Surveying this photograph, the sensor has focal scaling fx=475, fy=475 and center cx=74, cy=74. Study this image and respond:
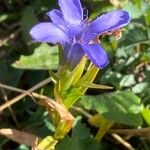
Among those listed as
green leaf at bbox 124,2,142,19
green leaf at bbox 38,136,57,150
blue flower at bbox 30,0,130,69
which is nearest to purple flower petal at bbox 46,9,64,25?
blue flower at bbox 30,0,130,69

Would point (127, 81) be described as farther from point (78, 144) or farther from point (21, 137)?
point (21, 137)

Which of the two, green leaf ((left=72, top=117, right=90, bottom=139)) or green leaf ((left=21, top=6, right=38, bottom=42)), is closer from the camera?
green leaf ((left=72, top=117, right=90, bottom=139))

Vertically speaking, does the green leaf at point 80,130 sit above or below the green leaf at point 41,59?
below

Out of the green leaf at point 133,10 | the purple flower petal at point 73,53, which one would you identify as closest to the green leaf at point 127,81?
the green leaf at point 133,10

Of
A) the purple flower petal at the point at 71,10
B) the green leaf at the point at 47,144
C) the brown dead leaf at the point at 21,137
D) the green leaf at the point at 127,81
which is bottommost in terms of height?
the green leaf at the point at 127,81

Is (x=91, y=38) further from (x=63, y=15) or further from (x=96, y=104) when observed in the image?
(x=96, y=104)

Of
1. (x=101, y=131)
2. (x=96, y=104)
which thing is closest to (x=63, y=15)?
(x=96, y=104)

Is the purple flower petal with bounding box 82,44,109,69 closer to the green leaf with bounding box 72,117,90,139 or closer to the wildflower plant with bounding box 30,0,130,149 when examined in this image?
the wildflower plant with bounding box 30,0,130,149

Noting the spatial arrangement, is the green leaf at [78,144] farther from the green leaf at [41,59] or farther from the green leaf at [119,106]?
the green leaf at [41,59]
